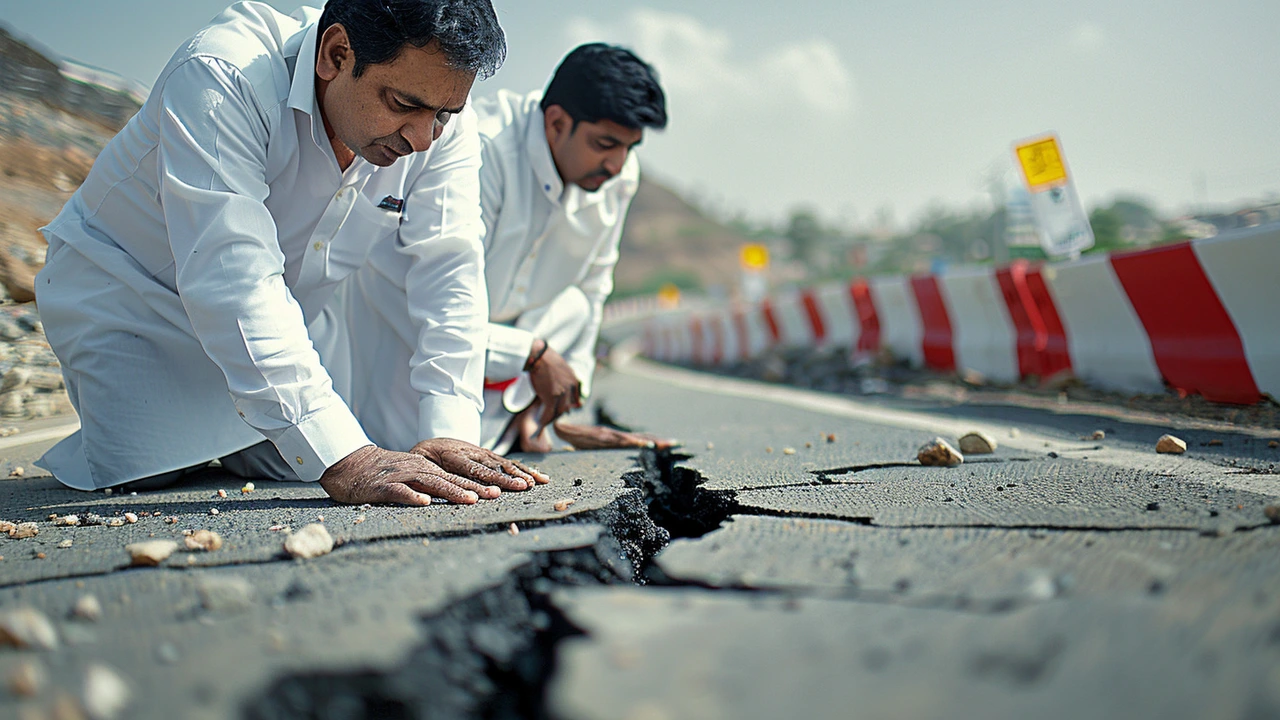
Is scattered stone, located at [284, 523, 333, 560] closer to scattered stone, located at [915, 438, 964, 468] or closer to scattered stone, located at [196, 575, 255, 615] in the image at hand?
scattered stone, located at [196, 575, 255, 615]

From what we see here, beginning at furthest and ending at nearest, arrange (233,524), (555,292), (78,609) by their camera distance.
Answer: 1. (555,292)
2. (233,524)
3. (78,609)

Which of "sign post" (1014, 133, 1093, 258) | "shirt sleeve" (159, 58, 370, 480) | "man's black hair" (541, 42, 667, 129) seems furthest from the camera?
"sign post" (1014, 133, 1093, 258)

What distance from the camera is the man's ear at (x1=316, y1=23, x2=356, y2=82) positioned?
2012 millimetres

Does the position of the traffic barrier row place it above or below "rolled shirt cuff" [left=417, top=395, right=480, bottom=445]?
below

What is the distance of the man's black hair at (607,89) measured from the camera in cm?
313

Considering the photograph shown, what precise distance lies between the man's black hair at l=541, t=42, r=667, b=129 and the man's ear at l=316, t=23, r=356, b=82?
122cm

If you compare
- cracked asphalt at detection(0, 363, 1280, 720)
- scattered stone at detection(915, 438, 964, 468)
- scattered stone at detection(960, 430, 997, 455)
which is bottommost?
scattered stone at detection(960, 430, 997, 455)

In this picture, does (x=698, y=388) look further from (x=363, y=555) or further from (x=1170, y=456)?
(x=363, y=555)

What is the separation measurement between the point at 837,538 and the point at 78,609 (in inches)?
45.1

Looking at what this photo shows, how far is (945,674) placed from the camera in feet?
3.10

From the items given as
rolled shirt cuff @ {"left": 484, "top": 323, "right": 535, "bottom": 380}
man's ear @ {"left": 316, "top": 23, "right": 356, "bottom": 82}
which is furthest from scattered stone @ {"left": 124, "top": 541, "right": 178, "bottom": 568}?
rolled shirt cuff @ {"left": 484, "top": 323, "right": 535, "bottom": 380}

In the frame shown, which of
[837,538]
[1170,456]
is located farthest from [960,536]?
[1170,456]

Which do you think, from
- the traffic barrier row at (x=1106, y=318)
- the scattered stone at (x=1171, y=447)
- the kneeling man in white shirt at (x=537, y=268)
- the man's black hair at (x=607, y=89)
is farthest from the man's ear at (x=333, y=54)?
the traffic barrier row at (x=1106, y=318)

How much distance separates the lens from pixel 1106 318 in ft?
14.5
